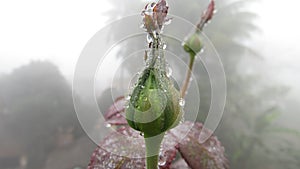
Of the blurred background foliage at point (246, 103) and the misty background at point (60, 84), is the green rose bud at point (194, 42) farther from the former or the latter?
the blurred background foliage at point (246, 103)

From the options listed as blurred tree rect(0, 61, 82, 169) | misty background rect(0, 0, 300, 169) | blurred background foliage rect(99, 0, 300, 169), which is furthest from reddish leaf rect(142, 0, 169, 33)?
blurred background foliage rect(99, 0, 300, 169)

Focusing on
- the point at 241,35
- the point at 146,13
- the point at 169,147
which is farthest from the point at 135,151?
the point at 241,35

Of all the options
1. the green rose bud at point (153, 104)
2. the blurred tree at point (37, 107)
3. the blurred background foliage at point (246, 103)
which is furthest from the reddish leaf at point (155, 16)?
the blurred background foliage at point (246, 103)

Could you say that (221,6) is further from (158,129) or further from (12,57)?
(158,129)

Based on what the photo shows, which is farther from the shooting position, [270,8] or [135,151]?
[270,8]

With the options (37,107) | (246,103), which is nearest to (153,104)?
(37,107)

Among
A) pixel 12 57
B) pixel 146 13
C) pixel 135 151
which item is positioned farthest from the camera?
pixel 12 57
